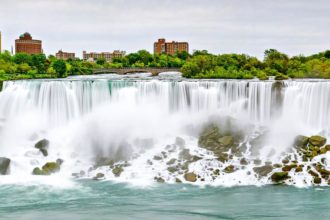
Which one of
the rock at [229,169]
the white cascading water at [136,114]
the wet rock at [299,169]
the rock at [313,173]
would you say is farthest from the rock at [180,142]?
the rock at [313,173]

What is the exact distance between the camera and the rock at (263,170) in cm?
2626

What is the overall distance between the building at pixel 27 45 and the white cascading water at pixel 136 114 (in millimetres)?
116382

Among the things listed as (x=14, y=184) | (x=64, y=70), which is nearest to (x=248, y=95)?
(x=14, y=184)

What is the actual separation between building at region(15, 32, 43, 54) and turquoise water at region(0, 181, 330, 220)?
12706 centimetres

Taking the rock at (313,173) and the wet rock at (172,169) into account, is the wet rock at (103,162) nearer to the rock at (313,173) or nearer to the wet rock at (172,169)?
the wet rock at (172,169)

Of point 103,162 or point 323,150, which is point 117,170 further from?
point 323,150

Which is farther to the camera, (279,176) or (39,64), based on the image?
(39,64)

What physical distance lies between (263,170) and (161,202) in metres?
6.50

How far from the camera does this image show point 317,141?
28.2m

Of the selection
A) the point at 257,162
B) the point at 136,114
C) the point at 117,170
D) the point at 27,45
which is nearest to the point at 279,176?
the point at 257,162

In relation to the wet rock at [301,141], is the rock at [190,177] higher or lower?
lower

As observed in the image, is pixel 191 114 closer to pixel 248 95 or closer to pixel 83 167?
pixel 248 95

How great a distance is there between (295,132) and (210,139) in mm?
5112

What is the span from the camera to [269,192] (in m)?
24.0
